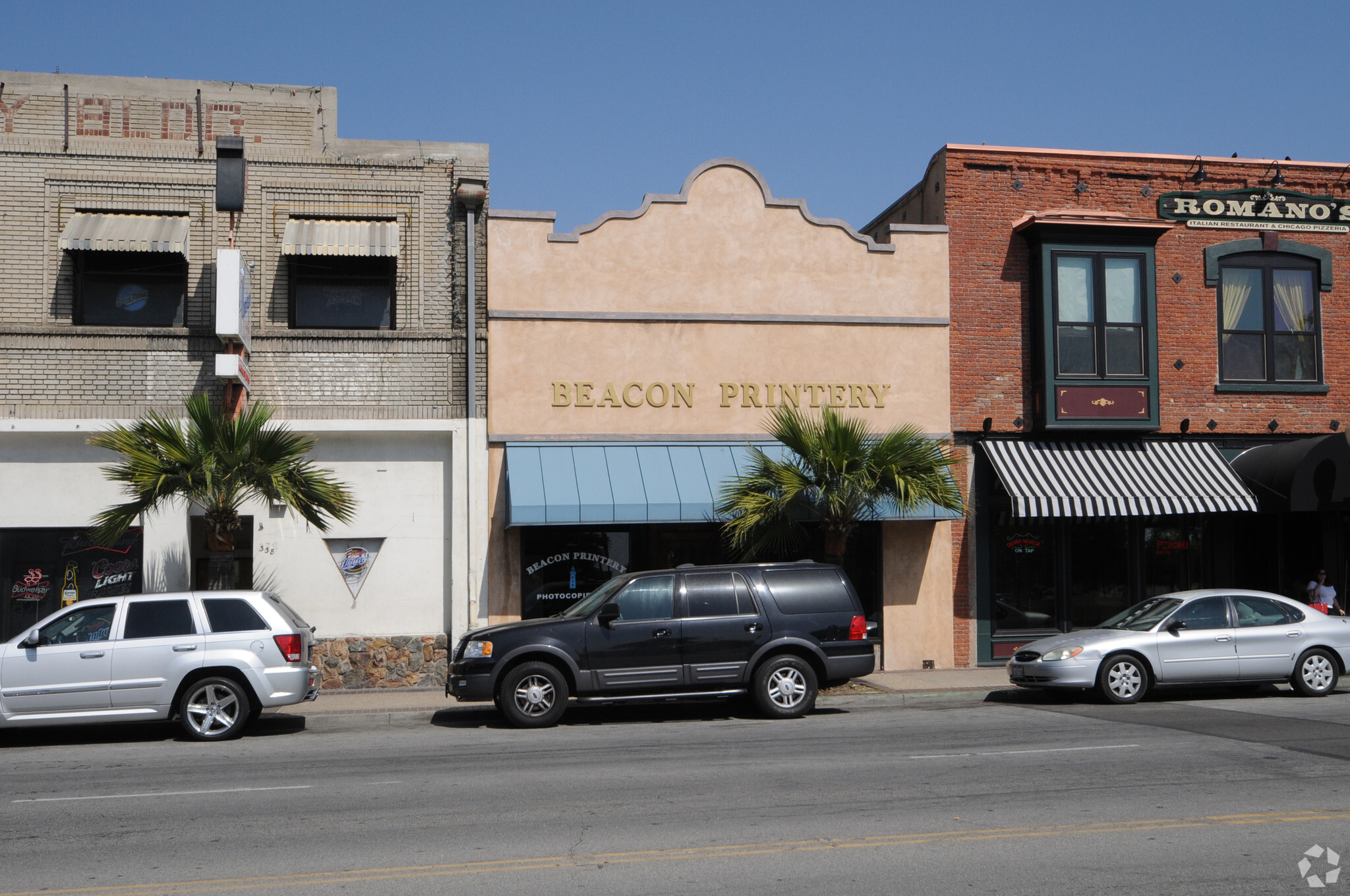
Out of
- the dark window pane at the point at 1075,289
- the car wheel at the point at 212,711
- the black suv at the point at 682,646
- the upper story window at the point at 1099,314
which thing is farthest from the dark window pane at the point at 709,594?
the dark window pane at the point at 1075,289

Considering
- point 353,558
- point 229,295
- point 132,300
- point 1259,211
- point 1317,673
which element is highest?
point 1259,211

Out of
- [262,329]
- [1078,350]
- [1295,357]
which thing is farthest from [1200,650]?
[262,329]

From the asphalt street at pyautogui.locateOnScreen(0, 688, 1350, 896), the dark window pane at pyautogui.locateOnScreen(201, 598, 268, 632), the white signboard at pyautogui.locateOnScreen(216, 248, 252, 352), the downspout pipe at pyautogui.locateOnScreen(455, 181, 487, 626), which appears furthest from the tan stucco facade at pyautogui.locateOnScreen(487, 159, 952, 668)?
the asphalt street at pyautogui.locateOnScreen(0, 688, 1350, 896)

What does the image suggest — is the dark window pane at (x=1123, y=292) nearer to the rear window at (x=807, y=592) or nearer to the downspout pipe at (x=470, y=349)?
the rear window at (x=807, y=592)

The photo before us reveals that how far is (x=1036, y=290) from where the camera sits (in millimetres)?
18922

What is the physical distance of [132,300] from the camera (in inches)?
677

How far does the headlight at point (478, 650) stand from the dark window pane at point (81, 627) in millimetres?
3817

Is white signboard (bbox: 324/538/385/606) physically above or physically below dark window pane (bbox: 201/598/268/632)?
above

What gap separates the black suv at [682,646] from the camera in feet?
43.0

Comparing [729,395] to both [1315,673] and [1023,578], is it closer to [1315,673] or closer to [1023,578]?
[1023,578]

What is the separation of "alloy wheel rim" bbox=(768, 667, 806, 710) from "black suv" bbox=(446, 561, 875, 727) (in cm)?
1

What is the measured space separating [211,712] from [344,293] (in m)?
7.41

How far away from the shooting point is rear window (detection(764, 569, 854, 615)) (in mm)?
13781

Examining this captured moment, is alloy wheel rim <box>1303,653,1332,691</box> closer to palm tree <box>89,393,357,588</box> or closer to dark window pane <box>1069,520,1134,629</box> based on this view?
dark window pane <box>1069,520,1134,629</box>
